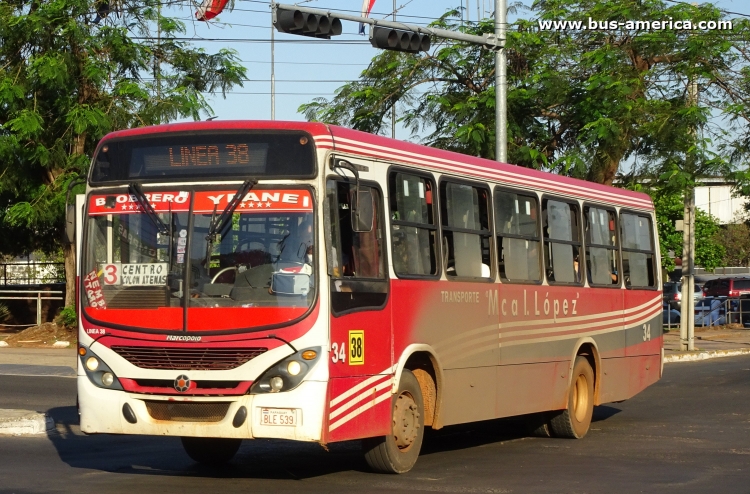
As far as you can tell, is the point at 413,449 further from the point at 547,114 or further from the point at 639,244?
the point at 547,114

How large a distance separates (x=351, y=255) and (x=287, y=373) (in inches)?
45.0

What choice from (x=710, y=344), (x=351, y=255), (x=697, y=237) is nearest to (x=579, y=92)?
(x=710, y=344)

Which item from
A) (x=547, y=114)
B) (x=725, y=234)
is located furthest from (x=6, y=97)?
(x=725, y=234)

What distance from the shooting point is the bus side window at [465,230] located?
1096cm

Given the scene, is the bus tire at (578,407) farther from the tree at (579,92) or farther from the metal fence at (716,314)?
the metal fence at (716,314)

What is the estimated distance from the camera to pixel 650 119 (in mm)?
25656

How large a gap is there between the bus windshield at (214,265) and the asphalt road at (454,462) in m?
1.41

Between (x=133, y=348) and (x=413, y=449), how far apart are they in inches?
103

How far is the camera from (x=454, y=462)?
36.7 ft

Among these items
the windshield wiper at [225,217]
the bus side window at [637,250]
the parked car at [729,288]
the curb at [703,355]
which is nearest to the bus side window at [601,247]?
the bus side window at [637,250]

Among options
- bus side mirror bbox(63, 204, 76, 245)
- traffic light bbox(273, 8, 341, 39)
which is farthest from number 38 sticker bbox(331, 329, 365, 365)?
traffic light bbox(273, 8, 341, 39)

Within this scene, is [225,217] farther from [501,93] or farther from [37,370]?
[37,370]

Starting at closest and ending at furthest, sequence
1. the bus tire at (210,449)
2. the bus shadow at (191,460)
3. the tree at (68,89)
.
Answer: the bus shadow at (191,460) → the bus tire at (210,449) → the tree at (68,89)

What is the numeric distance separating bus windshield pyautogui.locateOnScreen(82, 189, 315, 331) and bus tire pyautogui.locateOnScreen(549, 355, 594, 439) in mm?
5493
